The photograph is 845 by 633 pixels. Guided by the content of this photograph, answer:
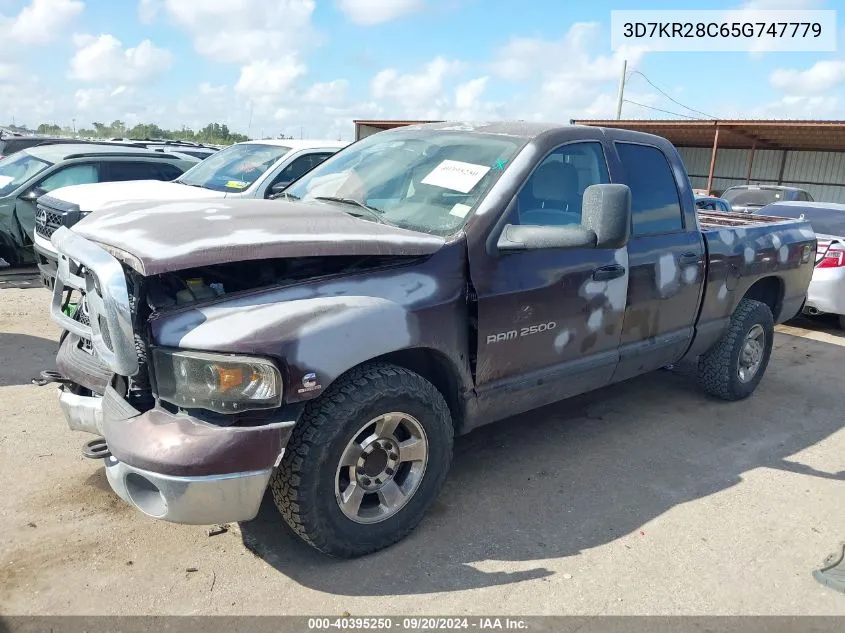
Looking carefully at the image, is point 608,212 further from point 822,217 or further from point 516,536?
point 822,217

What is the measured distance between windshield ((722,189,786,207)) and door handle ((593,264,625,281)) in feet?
36.6

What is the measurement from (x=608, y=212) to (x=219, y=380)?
6.32 feet

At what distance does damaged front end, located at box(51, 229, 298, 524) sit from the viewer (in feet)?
8.27

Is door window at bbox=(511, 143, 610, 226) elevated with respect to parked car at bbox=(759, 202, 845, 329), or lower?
elevated

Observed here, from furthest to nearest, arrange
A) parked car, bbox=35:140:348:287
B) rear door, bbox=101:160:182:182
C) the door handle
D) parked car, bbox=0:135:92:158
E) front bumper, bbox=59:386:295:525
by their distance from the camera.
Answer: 1. parked car, bbox=0:135:92:158
2. rear door, bbox=101:160:182:182
3. parked car, bbox=35:140:348:287
4. the door handle
5. front bumper, bbox=59:386:295:525

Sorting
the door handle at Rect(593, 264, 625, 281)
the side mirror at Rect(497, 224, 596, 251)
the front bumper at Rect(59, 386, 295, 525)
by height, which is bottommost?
the front bumper at Rect(59, 386, 295, 525)

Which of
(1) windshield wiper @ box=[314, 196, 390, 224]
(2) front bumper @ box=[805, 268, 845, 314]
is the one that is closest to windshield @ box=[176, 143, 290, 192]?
(1) windshield wiper @ box=[314, 196, 390, 224]

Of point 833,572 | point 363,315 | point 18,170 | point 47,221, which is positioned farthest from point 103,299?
point 18,170

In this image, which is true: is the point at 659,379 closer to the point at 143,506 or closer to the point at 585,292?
the point at 585,292

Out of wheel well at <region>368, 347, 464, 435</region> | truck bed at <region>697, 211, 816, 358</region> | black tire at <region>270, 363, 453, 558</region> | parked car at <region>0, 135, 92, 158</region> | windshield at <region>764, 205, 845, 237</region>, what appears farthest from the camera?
parked car at <region>0, 135, 92, 158</region>

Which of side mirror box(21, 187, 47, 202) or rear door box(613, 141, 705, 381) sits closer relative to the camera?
rear door box(613, 141, 705, 381)

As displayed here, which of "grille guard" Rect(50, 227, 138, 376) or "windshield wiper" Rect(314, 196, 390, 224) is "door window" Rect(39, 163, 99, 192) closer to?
"windshield wiper" Rect(314, 196, 390, 224)

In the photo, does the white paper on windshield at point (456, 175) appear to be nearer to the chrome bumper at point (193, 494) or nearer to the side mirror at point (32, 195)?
the chrome bumper at point (193, 494)

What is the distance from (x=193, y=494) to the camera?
8.32ft
